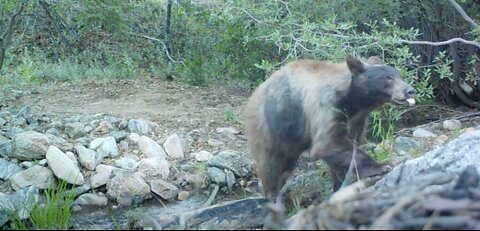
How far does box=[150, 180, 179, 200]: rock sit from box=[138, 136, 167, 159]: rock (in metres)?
0.69

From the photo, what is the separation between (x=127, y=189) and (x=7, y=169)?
4.74 feet

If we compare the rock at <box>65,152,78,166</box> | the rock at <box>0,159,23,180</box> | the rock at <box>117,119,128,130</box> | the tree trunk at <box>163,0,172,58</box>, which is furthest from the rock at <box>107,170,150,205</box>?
the tree trunk at <box>163,0,172,58</box>

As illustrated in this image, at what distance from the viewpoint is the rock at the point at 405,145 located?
9.39m

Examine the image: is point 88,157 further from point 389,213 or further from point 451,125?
point 389,213

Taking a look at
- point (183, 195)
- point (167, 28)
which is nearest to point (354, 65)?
point (183, 195)

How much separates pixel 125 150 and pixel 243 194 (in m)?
1.75

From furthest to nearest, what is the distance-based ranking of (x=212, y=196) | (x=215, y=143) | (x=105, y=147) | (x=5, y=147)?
(x=215, y=143) < (x=105, y=147) < (x=5, y=147) < (x=212, y=196)

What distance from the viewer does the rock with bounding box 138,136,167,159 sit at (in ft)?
33.0

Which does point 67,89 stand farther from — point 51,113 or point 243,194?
point 243,194

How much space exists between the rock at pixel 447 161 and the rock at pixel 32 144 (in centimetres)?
432

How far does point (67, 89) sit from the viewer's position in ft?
40.7

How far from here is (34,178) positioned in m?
9.26

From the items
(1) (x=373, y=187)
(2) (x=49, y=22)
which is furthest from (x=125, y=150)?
(2) (x=49, y=22)

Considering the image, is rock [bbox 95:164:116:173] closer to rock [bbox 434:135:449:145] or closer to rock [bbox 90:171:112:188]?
rock [bbox 90:171:112:188]
